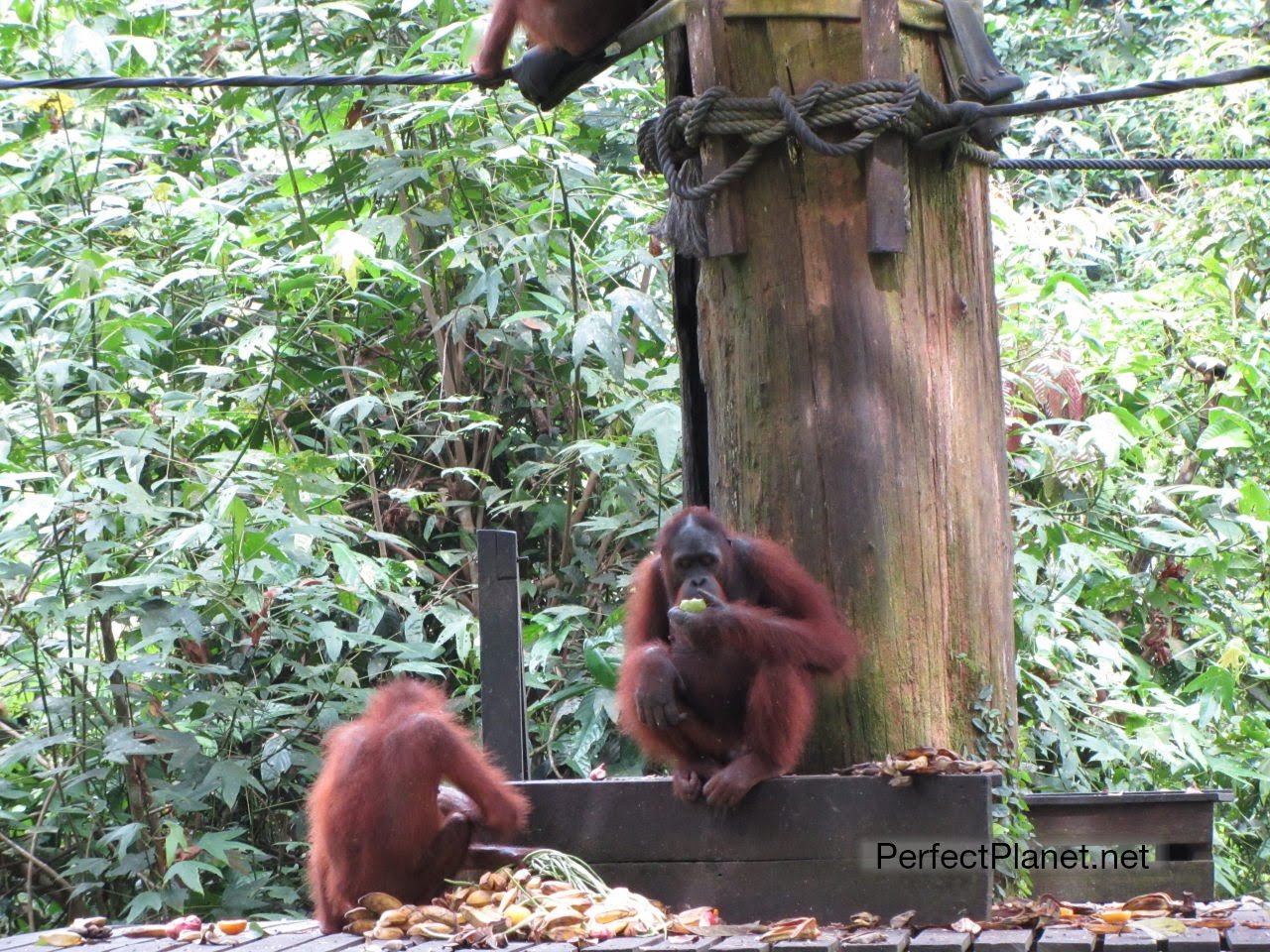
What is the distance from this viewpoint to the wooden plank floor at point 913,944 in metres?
1.99

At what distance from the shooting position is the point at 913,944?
213cm

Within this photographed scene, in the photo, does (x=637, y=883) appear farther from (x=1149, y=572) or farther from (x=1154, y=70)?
(x=1154, y=70)

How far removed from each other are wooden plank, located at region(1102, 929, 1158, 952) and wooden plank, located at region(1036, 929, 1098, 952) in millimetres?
21

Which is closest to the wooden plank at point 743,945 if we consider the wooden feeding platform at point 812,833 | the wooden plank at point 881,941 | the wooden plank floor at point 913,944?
the wooden plank floor at point 913,944

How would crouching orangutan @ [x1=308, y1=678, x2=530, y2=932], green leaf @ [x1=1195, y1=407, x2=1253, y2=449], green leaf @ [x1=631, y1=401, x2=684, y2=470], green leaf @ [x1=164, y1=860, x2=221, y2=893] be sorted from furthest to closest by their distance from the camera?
green leaf @ [x1=1195, y1=407, x2=1253, y2=449]
green leaf @ [x1=631, y1=401, x2=684, y2=470]
green leaf @ [x1=164, y1=860, x2=221, y2=893]
crouching orangutan @ [x1=308, y1=678, x2=530, y2=932]

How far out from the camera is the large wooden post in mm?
2803

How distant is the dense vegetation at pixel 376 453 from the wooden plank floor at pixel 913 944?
1.42 m

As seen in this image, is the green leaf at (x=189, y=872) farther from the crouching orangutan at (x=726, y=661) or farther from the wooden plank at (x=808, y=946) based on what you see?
the wooden plank at (x=808, y=946)

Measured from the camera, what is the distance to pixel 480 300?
17.0 ft

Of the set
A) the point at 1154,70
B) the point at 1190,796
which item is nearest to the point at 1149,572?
the point at 1190,796

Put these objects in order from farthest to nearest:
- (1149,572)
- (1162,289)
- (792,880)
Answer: (1162,289)
(1149,572)
(792,880)

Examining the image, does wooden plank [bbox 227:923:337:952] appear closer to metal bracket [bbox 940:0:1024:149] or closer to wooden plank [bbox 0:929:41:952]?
wooden plank [bbox 0:929:41:952]

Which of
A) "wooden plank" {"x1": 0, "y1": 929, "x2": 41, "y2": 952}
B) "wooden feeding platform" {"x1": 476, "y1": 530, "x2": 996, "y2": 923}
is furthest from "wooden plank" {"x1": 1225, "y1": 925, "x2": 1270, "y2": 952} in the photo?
"wooden plank" {"x1": 0, "y1": 929, "x2": 41, "y2": 952}

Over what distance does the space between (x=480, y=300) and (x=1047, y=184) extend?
4.43 meters
